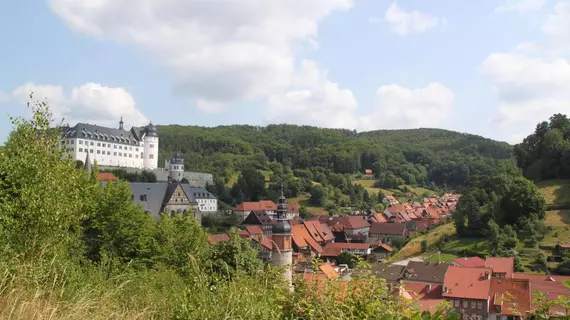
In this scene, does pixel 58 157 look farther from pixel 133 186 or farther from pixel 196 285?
pixel 133 186

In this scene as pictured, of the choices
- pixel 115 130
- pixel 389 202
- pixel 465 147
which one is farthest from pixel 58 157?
pixel 465 147

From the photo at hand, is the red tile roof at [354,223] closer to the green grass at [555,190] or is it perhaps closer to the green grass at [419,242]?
the green grass at [419,242]

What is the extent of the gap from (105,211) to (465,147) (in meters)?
183

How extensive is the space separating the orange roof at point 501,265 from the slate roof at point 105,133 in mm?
65558

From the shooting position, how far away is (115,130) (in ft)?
286

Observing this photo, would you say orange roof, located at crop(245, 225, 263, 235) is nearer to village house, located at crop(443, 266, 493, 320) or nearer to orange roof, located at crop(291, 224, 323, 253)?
orange roof, located at crop(291, 224, 323, 253)

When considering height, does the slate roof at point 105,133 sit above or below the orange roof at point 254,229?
above

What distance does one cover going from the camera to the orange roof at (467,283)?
104 feet

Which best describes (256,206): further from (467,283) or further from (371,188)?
(467,283)

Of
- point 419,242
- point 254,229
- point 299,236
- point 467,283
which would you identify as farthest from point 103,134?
point 467,283

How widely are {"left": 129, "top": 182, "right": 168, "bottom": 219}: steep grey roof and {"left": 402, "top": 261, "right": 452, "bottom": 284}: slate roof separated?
32.8m

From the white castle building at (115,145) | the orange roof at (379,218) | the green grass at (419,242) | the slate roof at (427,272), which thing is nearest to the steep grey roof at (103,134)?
the white castle building at (115,145)

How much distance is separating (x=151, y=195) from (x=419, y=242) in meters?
33.7

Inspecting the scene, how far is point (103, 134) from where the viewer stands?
8338 cm
